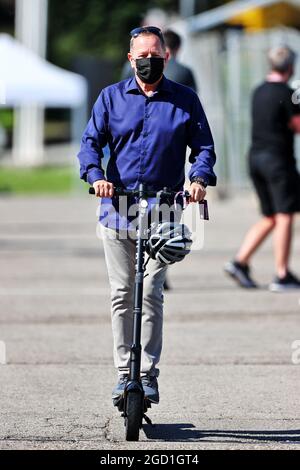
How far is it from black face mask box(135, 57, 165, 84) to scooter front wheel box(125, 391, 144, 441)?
1.46 m

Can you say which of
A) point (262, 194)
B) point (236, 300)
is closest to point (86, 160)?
point (236, 300)

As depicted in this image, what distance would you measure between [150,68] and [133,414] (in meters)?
1.59

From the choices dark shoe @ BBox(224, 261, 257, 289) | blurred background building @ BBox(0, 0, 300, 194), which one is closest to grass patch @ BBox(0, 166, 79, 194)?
blurred background building @ BBox(0, 0, 300, 194)

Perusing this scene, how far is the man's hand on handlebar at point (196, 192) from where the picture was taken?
6211 millimetres

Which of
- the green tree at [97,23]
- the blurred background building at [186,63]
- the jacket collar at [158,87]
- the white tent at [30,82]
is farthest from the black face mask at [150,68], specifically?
the green tree at [97,23]

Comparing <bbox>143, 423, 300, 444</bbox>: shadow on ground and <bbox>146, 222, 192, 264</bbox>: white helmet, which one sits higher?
<bbox>146, 222, 192, 264</bbox>: white helmet

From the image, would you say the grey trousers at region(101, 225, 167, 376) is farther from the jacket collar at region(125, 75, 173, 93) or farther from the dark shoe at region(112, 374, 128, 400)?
the jacket collar at region(125, 75, 173, 93)

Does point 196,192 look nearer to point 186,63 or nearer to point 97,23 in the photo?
point 186,63

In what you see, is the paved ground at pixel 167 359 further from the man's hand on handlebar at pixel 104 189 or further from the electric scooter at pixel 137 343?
the man's hand on handlebar at pixel 104 189

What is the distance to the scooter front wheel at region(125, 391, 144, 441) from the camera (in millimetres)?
6090

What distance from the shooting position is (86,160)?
21.0 ft

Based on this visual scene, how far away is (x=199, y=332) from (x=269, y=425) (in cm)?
320

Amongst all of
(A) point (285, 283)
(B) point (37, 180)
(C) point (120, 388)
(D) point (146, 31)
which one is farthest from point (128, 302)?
(B) point (37, 180)
